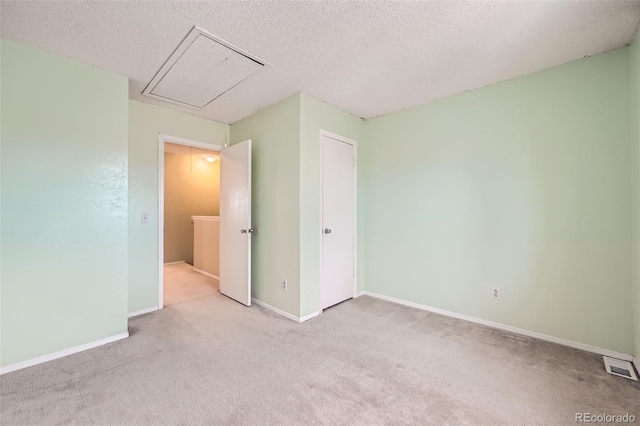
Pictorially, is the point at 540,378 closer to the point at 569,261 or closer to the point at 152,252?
the point at 569,261

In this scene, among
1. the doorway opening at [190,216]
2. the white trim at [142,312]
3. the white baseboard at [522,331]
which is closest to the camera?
the white baseboard at [522,331]

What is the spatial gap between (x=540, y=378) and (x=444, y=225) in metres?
1.51

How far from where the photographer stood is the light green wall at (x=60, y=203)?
1935mm

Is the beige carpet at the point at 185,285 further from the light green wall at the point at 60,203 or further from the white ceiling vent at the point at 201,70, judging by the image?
the white ceiling vent at the point at 201,70

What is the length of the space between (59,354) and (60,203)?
119 cm

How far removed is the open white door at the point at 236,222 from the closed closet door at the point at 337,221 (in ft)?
2.99

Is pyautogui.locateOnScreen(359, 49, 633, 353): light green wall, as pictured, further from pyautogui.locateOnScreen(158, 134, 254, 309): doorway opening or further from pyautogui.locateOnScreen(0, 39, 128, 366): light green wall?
pyautogui.locateOnScreen(0, 39, 128, 366): light green wall

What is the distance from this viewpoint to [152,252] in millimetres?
3104

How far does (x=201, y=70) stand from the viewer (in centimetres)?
236

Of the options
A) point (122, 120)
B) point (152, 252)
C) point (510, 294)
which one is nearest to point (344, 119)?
point (122, 120)

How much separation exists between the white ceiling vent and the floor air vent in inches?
137

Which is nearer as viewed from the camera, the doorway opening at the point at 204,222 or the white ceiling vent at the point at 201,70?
the white ceiling vent at the point at 201,70

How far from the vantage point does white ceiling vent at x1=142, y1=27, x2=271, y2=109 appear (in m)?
2.01

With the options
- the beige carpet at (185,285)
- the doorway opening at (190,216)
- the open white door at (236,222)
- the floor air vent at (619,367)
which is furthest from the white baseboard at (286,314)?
the floor air vent at (619,367)
